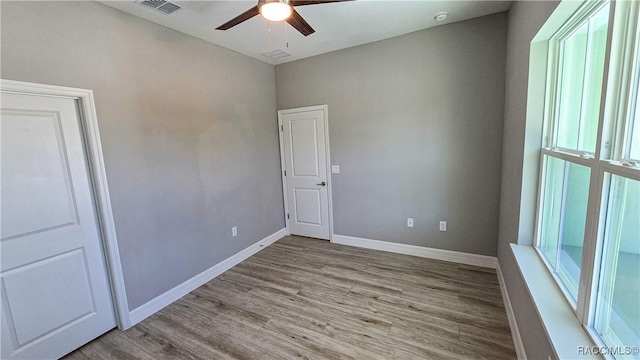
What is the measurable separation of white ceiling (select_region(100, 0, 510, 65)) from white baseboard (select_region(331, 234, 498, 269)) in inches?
105

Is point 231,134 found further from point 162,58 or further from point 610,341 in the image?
point 610,341

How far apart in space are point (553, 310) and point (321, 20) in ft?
9.45

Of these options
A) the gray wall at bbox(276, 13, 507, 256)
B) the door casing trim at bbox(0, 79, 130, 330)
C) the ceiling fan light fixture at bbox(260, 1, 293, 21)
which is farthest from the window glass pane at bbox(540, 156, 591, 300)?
the door casing trim at bbox(0, 79, 130, 330)

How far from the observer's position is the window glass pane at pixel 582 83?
1.19 meters

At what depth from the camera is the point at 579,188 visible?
1.40 meters

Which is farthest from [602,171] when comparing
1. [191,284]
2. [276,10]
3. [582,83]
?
[191,284]

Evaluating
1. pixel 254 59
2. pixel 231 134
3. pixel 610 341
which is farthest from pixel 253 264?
pixel 610 341

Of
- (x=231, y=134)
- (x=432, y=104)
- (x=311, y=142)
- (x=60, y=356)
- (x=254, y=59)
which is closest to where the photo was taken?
(x=60, y=356)

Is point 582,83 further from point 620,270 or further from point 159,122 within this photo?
point 159,122

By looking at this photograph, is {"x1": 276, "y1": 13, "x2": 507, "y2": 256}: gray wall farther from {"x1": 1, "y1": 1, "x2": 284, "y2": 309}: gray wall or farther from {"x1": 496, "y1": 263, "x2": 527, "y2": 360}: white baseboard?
{"x1": 1, "y1": 1, "x2": 284, "y2": 309}: gray wall

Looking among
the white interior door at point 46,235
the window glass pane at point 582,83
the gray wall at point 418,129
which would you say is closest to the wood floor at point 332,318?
the white interior door at point 46,235

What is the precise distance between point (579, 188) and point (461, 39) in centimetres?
211

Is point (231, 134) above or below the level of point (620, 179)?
above

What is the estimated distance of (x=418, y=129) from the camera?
10.3 ft
